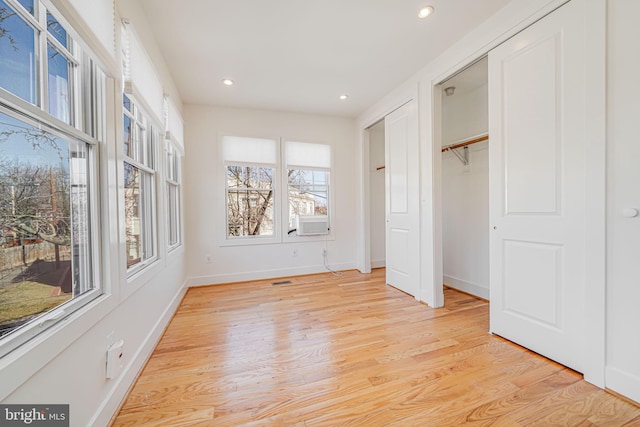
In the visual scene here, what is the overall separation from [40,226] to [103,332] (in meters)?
0.61

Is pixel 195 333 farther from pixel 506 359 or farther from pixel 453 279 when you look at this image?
pixel 453 279

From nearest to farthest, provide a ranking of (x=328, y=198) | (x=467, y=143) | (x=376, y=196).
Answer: (x=467, y=143) < (x=328, y=198) < (x=376, y=196)

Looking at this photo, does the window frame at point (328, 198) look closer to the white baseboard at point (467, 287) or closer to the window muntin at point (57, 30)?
the white baseboard at point (467, 287)

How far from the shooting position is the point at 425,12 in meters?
1.95

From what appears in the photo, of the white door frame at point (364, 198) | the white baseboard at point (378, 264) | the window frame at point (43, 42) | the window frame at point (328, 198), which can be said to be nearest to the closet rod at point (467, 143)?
the white door frame at point (364, 198)

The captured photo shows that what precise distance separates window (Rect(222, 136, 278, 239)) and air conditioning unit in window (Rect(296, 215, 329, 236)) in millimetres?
438

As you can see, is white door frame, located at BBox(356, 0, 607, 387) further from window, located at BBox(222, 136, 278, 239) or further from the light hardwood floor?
window, located at BBox(222, 136, 278, 239)

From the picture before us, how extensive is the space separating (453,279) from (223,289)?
3.21 meters

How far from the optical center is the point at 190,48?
236 cm

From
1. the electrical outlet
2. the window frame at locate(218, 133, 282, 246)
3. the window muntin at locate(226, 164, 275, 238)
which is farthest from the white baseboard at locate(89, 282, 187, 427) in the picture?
the window muntin at locate(226, 164, 275, 238)

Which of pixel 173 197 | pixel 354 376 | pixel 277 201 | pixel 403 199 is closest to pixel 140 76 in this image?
pixel 173 197

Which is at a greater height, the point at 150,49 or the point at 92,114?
the point at 150,49

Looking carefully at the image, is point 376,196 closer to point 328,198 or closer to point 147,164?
point 328,198

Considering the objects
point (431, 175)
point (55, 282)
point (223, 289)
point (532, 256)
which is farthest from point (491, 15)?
point (223, 289)
